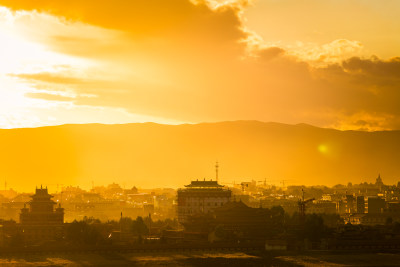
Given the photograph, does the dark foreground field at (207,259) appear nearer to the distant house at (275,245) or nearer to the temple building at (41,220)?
the distant house at (275,245)

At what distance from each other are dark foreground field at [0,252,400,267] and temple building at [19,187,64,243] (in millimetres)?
19528

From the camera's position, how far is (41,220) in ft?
488

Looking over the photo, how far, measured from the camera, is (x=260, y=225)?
150 meters

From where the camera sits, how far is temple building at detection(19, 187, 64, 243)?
144750 mm

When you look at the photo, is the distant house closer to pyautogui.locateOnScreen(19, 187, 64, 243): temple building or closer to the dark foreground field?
the dark foreground field

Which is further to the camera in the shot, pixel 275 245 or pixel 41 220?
pixel 41 220

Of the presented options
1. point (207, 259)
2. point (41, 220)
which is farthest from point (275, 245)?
point (41, 220)

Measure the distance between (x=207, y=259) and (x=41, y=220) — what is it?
35.4 m

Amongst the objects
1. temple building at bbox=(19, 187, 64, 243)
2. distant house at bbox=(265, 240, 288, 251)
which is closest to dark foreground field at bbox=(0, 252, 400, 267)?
distant house at bbox=(265, 240, 288, 251)

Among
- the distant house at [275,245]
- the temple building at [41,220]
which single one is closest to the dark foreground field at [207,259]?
the distant house at [275,245]

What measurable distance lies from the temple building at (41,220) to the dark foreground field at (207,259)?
1953cm

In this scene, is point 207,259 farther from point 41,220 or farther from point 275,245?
point 41,220

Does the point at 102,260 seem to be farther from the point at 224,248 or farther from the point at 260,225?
the point at 260,225

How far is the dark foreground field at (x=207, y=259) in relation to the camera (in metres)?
116
